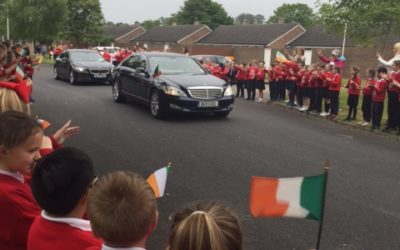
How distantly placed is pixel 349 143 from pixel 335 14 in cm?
1258

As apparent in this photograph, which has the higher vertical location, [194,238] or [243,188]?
[194,238]

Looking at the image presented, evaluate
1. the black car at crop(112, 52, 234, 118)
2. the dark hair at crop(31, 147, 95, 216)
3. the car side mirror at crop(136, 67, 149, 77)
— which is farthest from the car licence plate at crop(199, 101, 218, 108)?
the dark hair at crop(31, 147, 95, 216)

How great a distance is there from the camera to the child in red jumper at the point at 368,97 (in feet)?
40.5

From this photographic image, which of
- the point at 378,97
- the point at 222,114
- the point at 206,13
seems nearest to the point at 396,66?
the point at 378,97

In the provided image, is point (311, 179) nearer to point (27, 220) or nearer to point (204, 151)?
point (27, 220)

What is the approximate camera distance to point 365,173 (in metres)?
7.73

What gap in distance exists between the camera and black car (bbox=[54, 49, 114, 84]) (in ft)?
67.1

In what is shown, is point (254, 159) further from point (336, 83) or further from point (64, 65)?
point (64, 65)

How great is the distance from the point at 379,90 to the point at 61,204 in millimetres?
10882

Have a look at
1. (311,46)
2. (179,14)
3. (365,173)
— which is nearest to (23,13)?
(311,46)

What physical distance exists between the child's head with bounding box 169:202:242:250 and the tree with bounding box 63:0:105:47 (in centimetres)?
6597

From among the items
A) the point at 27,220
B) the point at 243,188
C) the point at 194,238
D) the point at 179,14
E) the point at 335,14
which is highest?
the point at 179,14

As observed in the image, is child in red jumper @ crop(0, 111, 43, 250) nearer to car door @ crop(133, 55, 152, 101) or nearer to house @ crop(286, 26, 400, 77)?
A: car door @ crop(133, 55, 152, 101)

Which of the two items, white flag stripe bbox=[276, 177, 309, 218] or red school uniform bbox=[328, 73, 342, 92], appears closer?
white flag stripe bbox=[276, 177, 309, 218]
